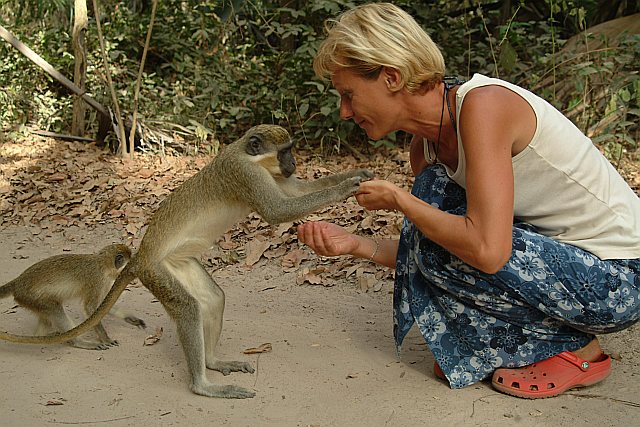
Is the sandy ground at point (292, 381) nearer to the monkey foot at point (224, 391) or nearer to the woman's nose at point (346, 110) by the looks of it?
the monkey foot at point (224, 391)

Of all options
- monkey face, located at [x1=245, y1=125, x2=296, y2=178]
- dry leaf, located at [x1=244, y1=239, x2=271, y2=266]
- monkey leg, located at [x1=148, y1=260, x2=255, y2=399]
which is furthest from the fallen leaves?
monkey face, located at [x1=245, y1=125, x2=296, y2=178]

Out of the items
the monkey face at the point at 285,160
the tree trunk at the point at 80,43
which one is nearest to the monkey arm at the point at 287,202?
the monkey face at the point at 285,160

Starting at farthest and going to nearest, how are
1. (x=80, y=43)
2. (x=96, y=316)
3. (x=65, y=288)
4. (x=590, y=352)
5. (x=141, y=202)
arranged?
(x=80, y=43) < (x=141, y=202) < (x=65, y=288) < (x=96, y=316) < (x=590, y=352)

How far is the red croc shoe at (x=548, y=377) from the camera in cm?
316

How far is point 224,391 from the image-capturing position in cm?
337

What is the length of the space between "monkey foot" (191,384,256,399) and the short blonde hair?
5.12 ft

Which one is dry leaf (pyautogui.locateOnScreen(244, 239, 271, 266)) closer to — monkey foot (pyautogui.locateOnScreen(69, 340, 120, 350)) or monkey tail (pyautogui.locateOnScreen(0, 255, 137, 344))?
monkey foot (pyautogui.locateOnScreen(69, 340, 120, 350))

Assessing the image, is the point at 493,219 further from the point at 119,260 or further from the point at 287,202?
the point at 119,260

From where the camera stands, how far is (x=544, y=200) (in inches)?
121

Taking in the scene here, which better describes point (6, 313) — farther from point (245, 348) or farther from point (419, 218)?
point (419, 218)

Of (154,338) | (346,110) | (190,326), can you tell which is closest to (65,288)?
(154,338)

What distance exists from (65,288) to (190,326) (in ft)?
4.12

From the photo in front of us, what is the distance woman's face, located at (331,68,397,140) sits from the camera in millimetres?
3010

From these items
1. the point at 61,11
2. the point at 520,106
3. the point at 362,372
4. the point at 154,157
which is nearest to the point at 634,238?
the point at 520,106
